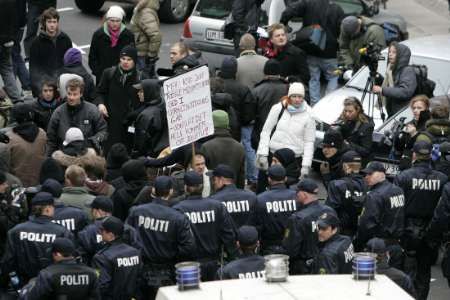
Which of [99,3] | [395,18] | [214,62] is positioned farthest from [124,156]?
[99,3]

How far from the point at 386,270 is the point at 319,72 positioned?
29.0 ft

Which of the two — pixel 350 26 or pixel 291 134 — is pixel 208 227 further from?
pixel 350 26

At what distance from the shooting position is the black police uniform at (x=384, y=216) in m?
13.7

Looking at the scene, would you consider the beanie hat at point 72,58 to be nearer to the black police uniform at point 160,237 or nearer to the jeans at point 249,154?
the jeans at point 249,154

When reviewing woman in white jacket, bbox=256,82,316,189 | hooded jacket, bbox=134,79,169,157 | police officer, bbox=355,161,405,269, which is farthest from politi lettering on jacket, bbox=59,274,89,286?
woman in white jacket, bbox=256,82,316,189

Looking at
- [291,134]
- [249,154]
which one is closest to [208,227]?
[291,134]

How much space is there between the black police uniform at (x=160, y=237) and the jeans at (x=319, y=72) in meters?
7.70

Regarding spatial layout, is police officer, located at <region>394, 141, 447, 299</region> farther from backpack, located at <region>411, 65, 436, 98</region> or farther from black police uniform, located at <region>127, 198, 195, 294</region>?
backpack, located at <region>411, 65, 436, 98</region>

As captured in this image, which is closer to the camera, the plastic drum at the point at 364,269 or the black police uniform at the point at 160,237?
the plastic drum at the point at 364,269

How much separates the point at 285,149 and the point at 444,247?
1.88 meters

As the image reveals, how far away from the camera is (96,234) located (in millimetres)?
12656

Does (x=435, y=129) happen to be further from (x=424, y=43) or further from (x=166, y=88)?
(x=424, y=43)

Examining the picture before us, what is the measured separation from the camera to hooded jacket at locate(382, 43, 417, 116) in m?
17.7

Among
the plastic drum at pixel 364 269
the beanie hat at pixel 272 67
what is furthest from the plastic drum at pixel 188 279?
the beanie hat at pixel 272 67
